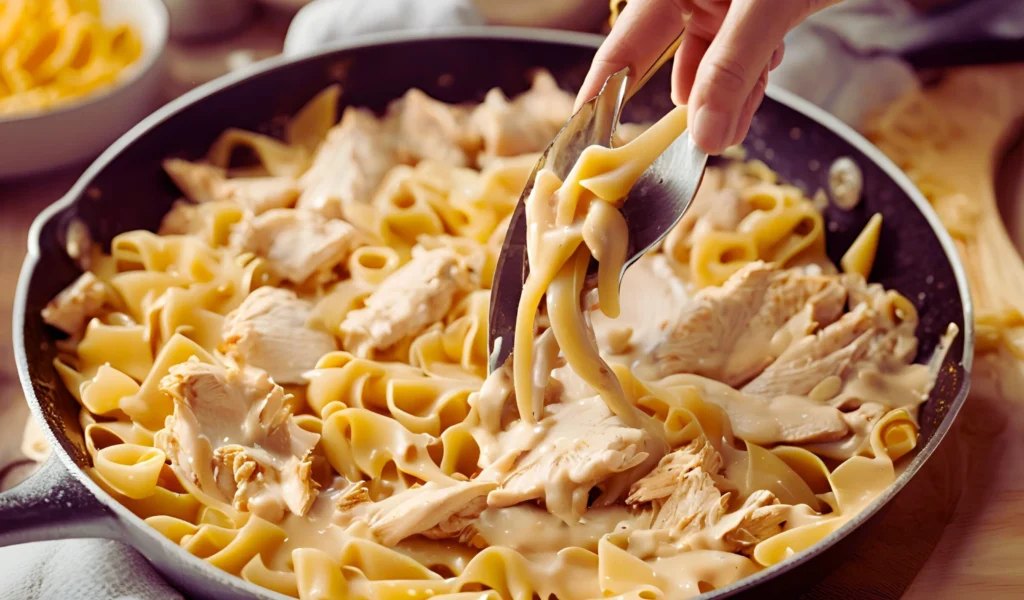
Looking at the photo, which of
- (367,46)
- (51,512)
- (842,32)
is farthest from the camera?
(842,32)

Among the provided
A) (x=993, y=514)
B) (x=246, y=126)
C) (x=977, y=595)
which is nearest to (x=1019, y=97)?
(x=993, y=514)

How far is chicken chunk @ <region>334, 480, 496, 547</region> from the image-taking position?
2225 mm

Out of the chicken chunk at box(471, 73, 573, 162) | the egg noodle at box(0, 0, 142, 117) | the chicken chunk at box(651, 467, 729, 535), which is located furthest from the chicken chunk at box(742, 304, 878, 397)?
the egg noodle at box(0, 0, 142, 117)

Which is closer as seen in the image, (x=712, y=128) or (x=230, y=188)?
(x=712, y=128)

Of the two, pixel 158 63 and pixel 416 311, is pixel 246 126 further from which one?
pixel 416 311

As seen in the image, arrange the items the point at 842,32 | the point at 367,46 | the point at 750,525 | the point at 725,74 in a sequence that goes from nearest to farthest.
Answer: the point at 725,74 → the point at 750,525 → the point at 367,46 → the point at 842,32

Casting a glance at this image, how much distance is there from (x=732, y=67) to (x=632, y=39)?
0.60 m

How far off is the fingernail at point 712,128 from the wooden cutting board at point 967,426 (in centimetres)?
107

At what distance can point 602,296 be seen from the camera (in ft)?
7.38

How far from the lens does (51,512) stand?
6.97 ft

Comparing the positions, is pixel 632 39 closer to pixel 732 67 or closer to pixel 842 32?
pixel 732 67

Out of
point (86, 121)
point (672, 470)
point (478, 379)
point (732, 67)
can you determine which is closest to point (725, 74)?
point (732, 67)

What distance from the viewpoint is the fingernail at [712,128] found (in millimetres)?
Result: 2025

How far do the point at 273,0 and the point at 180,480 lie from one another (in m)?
2.90
